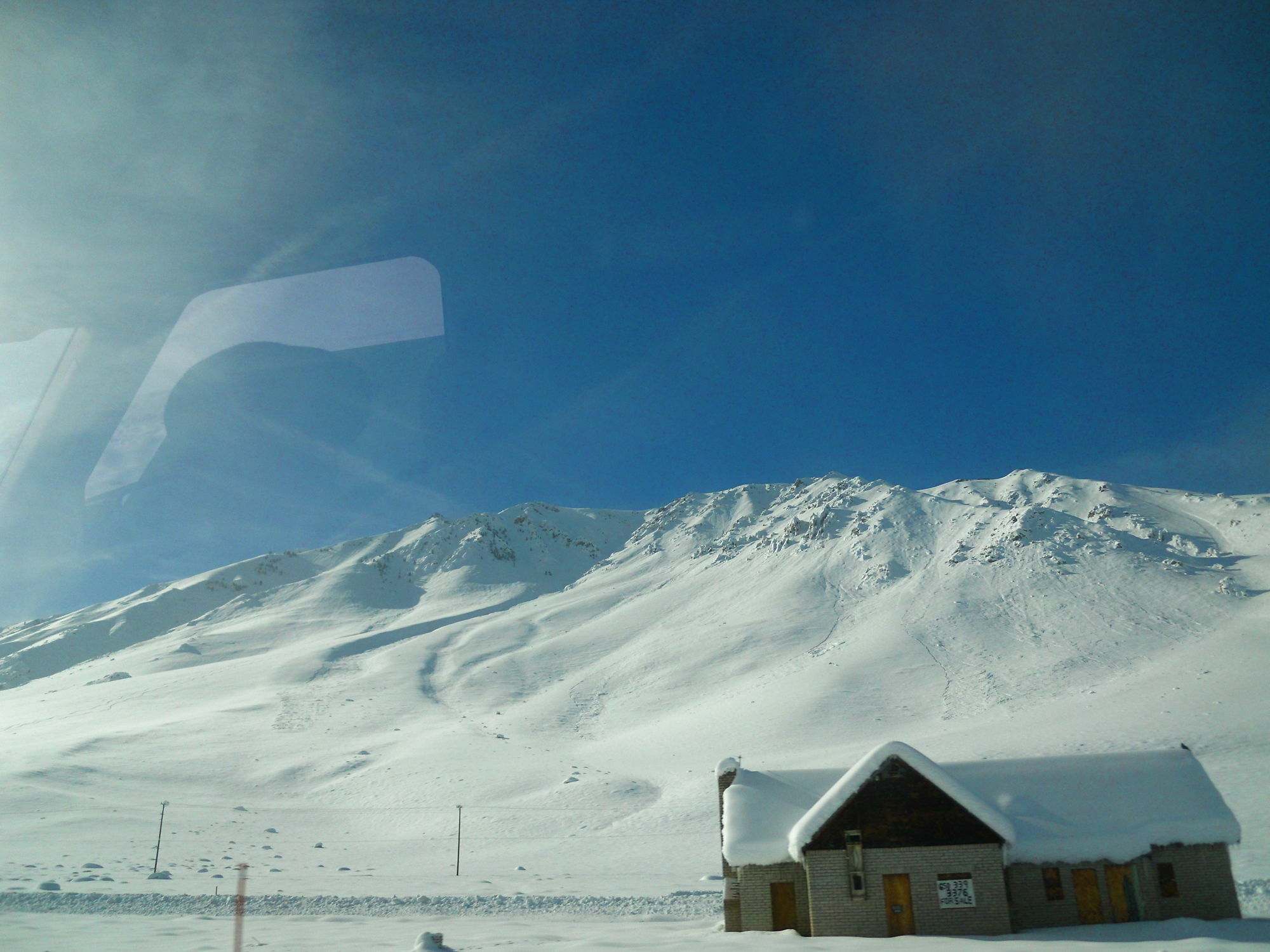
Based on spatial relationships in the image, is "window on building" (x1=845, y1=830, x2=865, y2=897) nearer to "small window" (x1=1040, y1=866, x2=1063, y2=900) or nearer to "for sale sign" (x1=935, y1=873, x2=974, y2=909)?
"for sale sign" (x1=935, y1=873, x2=974, y2=909)

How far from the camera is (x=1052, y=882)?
1892 centimetres

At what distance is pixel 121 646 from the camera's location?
148 metres

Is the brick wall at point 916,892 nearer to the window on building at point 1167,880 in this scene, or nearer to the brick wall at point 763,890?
the brick wall at point 763,890

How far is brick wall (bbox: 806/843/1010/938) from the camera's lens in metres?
17.5

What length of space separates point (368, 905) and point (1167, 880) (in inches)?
867

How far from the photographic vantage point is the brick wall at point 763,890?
19.6 meters

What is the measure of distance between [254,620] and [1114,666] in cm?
13260

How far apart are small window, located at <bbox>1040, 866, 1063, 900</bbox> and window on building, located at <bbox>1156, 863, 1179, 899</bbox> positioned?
98.3 inches

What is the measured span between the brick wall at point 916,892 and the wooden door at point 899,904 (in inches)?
3.3

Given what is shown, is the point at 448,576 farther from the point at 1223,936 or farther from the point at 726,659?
the point at 1223,936

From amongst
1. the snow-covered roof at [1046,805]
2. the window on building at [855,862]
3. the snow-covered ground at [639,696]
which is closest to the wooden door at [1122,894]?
the snow-covered roof at [1046,805]

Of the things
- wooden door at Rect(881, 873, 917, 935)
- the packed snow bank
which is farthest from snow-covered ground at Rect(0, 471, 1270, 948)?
wooden door at Rect(881, 873, 917, 935)

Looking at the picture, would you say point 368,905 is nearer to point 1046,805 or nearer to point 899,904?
point 899,904

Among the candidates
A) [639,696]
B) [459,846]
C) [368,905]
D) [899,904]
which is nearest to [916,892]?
[899,904]
